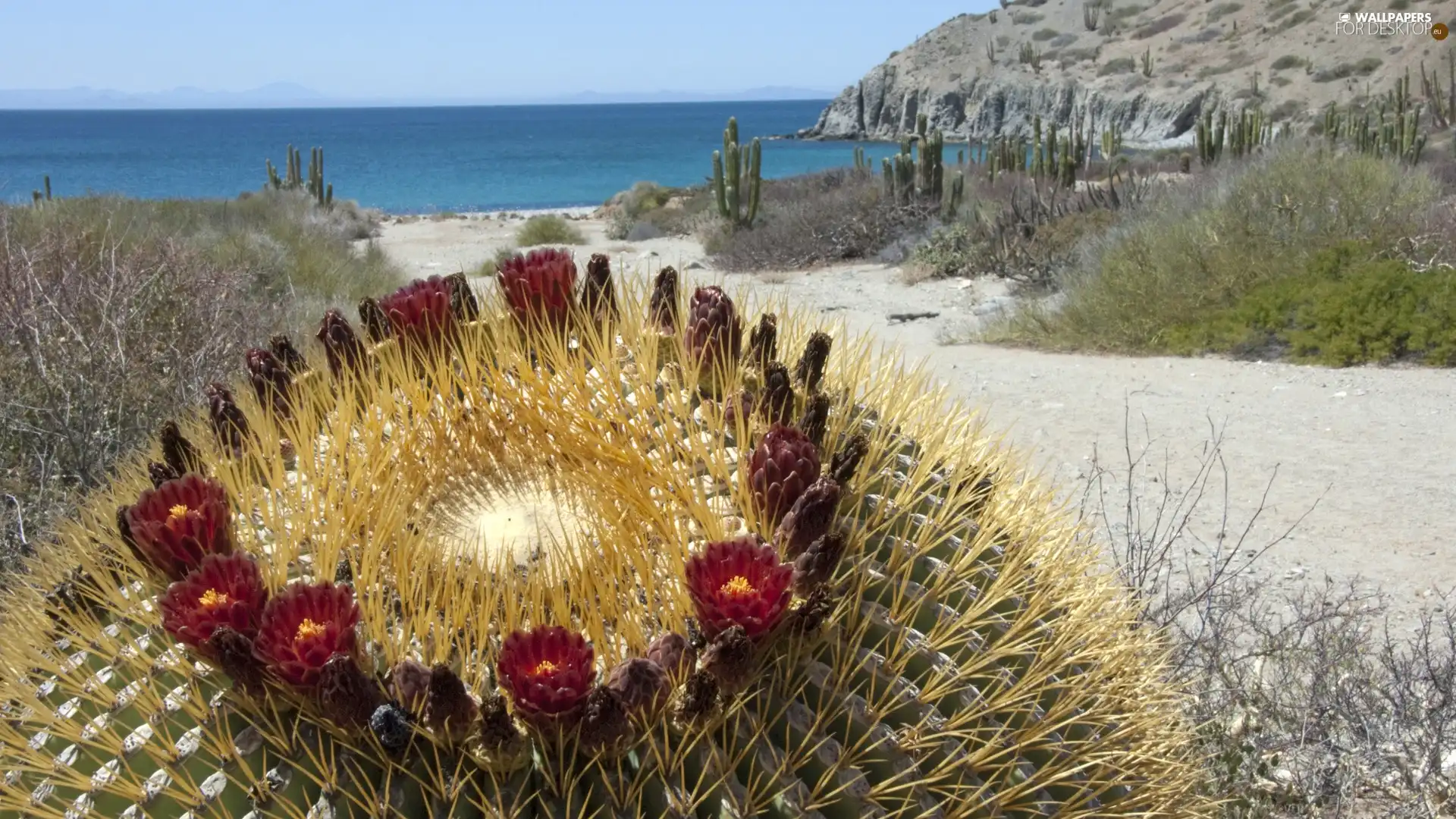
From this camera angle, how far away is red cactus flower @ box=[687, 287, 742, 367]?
2.09 meters

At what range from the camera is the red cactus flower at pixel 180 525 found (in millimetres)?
1704

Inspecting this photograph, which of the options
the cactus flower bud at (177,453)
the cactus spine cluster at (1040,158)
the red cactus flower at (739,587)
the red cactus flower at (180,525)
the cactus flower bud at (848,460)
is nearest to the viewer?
the red cactus flower at (739,587)

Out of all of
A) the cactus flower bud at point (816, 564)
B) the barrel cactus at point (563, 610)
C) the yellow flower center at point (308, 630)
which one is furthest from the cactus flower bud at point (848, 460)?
the yellow flower center at point (308, 630)

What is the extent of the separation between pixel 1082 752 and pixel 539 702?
96cm

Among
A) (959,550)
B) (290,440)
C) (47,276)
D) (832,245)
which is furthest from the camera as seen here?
(832,245)

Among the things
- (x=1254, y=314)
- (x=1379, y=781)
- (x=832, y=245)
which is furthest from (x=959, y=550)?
(x=832, y=245)

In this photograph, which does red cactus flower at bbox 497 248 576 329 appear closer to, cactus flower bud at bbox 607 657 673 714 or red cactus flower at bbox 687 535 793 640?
red cactus flower at bbox 687 535 793 640

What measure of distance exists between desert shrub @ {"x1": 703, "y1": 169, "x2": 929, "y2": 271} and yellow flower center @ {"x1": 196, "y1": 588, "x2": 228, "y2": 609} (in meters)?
17.5

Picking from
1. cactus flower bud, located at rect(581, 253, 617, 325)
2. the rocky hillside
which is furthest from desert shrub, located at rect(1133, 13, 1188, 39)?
cactus flower bud, located at rect(581, 253, 617, 325)

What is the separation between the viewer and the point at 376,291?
1155 centimetres

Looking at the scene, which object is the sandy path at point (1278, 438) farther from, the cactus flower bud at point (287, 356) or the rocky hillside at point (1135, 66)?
the rocky hillside at point (1135, 66)

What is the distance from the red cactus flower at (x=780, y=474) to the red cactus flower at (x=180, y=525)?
80 centimetres

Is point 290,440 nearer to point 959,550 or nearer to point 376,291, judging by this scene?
point 959,550
